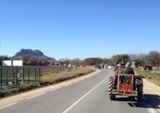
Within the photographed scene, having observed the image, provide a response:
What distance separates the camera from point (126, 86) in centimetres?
1773

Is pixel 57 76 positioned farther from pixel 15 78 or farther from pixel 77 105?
pixel 77 105

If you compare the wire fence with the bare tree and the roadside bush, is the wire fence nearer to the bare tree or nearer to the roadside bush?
the roadside bush

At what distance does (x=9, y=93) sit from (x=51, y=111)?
10.6 meters

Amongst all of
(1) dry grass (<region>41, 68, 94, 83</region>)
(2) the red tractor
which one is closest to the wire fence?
(1) dry grass (<region>41, 68, 94, 83</region>)

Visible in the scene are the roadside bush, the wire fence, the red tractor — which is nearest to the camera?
the red tractor

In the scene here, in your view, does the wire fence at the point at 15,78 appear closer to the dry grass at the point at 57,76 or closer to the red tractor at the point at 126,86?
the dry grass at the point at 57,76

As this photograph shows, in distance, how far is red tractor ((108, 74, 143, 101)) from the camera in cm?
1752

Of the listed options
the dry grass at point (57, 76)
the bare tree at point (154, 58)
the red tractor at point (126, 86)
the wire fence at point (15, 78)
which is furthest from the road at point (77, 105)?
the bare tree at point (154, 58)

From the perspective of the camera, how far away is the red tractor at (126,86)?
17.5m

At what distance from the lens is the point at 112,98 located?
18391mm

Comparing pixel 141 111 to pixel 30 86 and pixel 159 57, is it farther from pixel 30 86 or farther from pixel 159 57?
pixel 159 57

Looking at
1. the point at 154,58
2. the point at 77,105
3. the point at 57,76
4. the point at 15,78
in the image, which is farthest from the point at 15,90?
the point at 154,58

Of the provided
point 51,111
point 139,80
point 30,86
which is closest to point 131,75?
point 139,80

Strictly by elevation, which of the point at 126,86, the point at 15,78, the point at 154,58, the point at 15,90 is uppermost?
the point at 154,58
